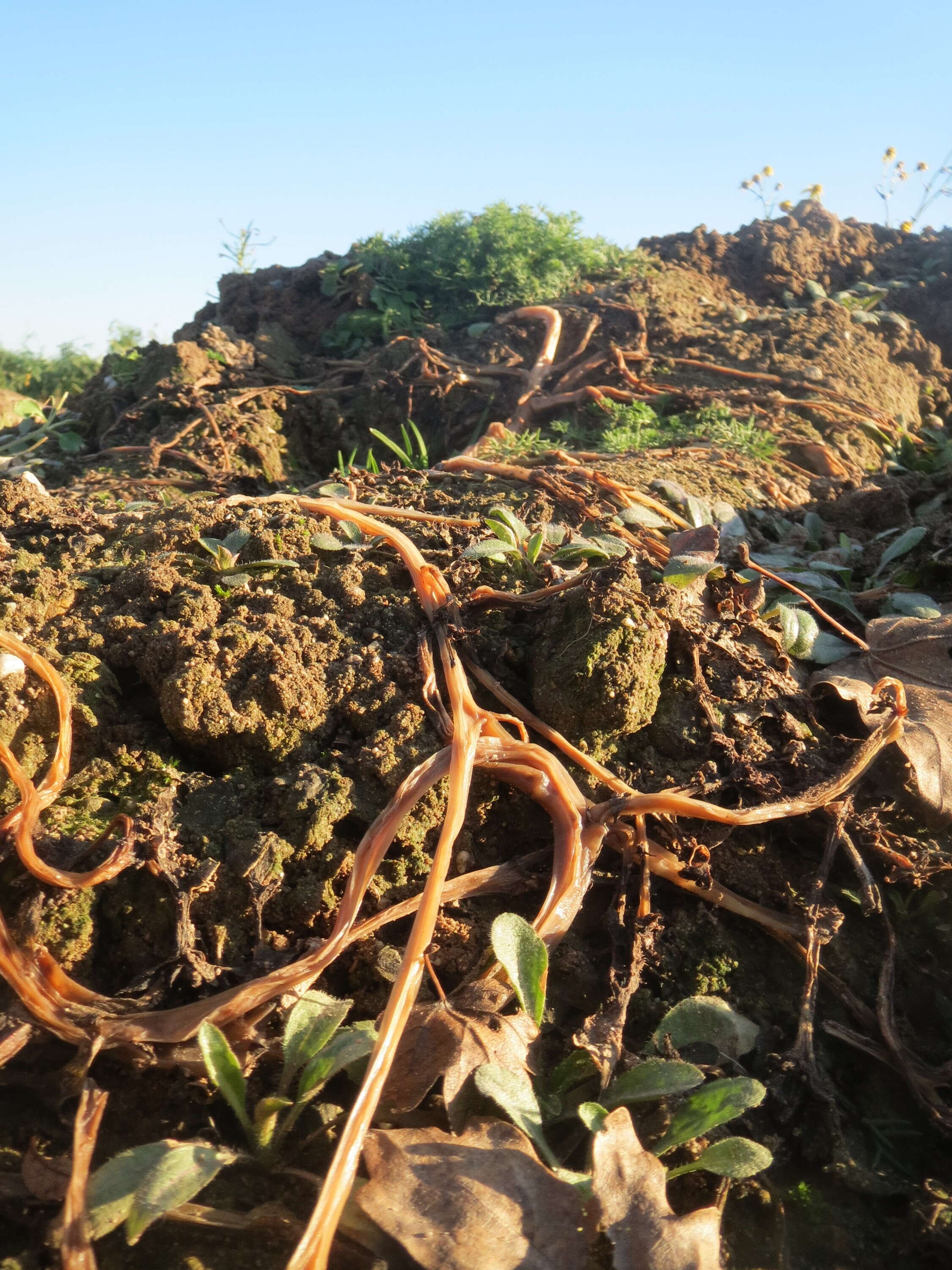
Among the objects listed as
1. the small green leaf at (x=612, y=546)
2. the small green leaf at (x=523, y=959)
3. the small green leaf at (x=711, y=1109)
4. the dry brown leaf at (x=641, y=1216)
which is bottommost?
the dry brown leaf at (x=641, y=1216)

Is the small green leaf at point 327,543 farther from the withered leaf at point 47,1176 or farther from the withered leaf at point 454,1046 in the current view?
the withered leaf at point 47,1176

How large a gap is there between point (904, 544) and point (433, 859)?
1999mm

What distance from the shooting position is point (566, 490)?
302 centimetres

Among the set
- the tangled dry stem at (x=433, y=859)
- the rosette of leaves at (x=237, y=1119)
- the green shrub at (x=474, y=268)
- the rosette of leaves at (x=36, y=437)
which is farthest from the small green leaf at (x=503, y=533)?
the green shrub at (x=474, y=268)

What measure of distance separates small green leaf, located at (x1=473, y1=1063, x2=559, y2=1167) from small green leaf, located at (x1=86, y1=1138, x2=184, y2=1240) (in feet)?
1.61

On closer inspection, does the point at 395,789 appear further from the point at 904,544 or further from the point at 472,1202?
the point at 904,544

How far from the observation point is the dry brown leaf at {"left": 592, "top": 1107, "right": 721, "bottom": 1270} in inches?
52.2

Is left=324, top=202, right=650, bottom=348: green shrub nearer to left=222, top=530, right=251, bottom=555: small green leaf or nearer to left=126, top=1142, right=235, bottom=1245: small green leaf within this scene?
left=222, top=530, right=251, bottom=555: small green leaf

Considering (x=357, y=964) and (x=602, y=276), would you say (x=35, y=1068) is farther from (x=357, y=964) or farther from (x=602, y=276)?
(x=602, y=276)

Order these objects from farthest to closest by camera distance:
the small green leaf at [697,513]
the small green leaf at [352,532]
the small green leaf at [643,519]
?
the small green leaf at [697,513]
the small green leaf at [643,519]
the small green leaf at [352,532]

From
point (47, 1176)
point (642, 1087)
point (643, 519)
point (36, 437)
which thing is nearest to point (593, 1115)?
point (642, 1087)

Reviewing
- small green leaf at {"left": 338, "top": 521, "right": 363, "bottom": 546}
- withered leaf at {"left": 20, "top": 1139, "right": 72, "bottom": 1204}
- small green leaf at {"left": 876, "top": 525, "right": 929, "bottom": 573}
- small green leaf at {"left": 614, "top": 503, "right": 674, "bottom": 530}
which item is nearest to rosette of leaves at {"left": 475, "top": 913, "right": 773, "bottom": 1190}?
withered leaf at {"left": 20, "top": 1139, "right": 72, "bottom": 1204}

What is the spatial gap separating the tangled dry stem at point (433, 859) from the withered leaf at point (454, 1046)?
0.27 ft

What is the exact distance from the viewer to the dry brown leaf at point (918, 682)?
6.59 feet
